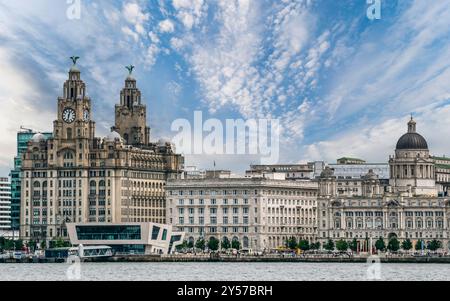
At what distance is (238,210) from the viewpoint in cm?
13650

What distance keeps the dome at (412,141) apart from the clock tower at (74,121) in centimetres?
4082

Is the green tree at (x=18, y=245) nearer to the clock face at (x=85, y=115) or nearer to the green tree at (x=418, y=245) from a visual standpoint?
the clock face at (x=85, y=115)

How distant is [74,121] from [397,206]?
137 ft

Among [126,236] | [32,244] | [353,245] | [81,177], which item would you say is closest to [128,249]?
[126,236]

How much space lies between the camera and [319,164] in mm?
167000

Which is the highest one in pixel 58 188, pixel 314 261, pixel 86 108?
pixel 86 108

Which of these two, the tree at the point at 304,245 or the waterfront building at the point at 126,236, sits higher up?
the waterfront building at the point at 126,236

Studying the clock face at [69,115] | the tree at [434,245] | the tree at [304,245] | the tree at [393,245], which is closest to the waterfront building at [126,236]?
the tree at [304,245]

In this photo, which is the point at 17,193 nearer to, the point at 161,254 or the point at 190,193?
the point at 190,193

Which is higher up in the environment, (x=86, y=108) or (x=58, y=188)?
(x=86, y=108)

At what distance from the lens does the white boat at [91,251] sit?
379ft
